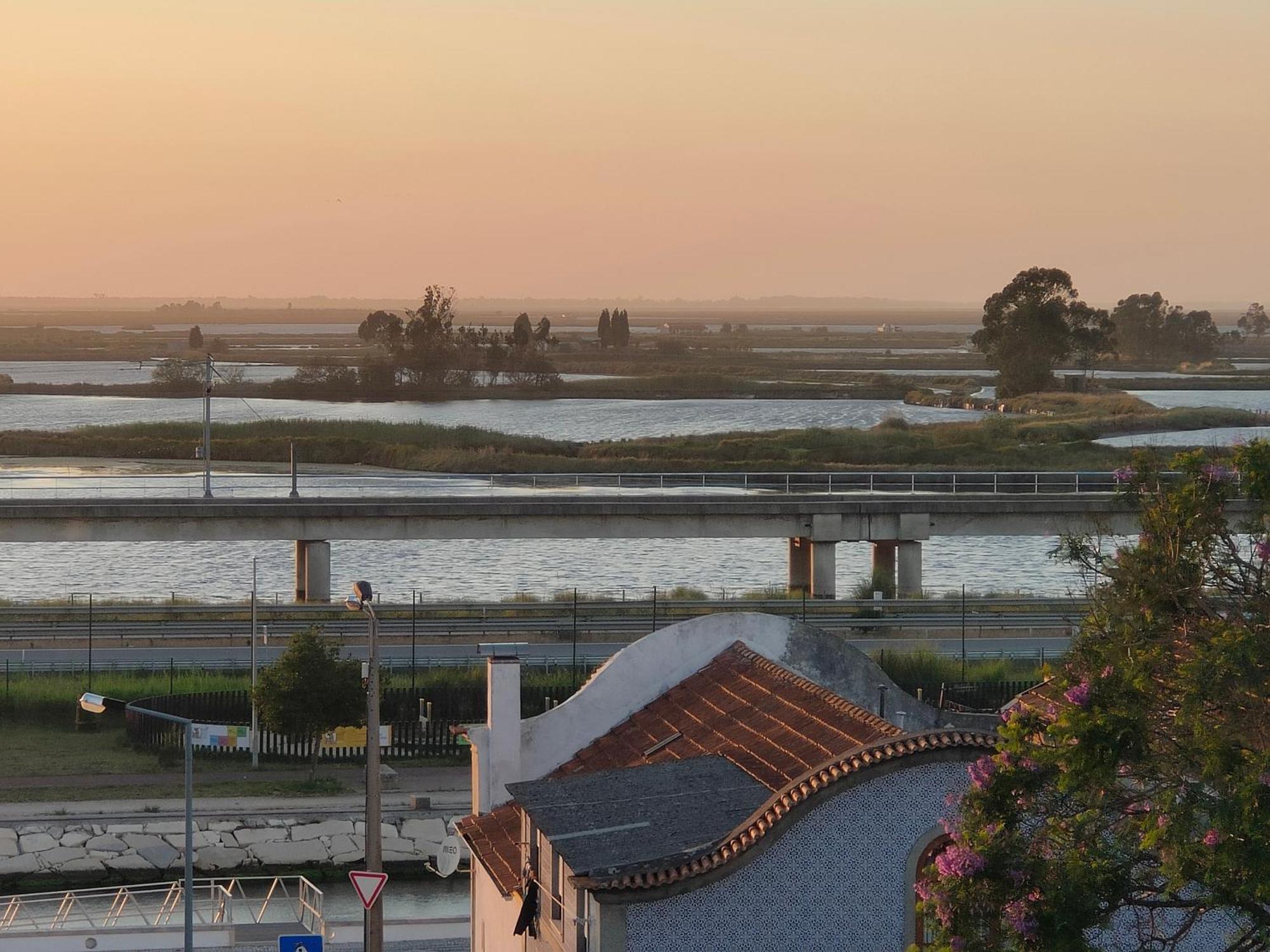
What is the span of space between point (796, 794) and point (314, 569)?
4039 cm

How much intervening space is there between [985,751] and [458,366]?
142 meters

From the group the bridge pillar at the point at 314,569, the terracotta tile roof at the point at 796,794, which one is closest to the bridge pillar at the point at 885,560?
the bridge pillar at the point at 314,569

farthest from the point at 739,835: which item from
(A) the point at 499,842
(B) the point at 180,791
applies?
(B) the point at 180,791

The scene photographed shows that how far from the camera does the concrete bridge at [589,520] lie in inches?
2008

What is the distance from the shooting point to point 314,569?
174ft

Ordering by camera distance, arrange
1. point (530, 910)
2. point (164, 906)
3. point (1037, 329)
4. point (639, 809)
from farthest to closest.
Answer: point (1037, 329) → point (164, 906) → point (530, 910) → point (639, 809)

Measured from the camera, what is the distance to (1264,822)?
31.3 feet

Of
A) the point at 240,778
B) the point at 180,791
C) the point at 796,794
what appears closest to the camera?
the point at 796,794

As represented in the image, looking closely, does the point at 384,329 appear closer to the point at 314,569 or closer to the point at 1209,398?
the point at 1209,398

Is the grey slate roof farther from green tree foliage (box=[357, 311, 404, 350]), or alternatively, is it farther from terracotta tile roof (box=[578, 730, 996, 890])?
green tree foliage (box=[357, 311, 404, 350])

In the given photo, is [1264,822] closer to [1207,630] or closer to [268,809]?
[1207,630]

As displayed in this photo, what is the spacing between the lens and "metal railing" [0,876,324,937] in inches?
947

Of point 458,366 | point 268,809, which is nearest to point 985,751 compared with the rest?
point 268,809

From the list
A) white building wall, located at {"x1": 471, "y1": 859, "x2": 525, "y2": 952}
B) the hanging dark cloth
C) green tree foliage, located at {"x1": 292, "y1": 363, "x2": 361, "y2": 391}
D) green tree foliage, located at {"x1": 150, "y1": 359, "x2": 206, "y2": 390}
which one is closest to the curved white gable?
white building wall, located at {"x1": 471, "y1": 859, "x2": 525, "y2": 952}
